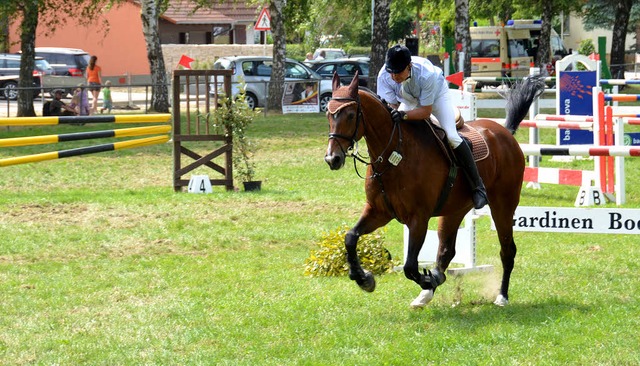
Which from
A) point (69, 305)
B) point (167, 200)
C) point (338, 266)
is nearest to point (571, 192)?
point (167, 200)

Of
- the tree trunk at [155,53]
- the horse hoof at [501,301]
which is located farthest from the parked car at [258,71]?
the horse hoof at [501,301]

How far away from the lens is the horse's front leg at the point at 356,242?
789 centimetres

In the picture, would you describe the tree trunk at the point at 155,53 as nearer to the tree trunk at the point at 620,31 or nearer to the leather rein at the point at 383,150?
the tree trunk at the point at 620,31

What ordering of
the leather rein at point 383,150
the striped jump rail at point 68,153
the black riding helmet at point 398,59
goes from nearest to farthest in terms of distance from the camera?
the leather rein at point 383,150 < the black riding helmet at point 398,59 < the striped jump rail at point 68,153

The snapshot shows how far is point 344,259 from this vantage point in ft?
31.7

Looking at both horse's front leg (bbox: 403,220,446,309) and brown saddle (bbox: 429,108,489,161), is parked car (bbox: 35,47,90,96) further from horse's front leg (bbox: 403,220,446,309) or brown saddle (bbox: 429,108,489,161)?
horse's front leg (bbox: 403,220,446,309)

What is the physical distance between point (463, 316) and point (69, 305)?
3319 millimetres

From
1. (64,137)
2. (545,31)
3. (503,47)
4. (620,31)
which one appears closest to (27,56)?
(64,137)

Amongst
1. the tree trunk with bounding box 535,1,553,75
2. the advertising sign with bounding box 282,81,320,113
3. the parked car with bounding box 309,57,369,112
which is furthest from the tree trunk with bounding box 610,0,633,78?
the advertising sign with bounding box 282,81,320,113

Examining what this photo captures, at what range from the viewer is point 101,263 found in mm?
10492

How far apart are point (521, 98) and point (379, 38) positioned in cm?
2291

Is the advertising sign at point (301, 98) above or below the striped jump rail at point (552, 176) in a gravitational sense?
above

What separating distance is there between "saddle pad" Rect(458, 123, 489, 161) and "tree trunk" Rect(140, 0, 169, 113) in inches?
866

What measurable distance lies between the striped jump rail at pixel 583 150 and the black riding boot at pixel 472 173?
108 cm
